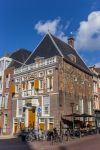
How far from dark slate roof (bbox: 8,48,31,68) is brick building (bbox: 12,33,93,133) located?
11.3 ft

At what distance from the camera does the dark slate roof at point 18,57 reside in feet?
128

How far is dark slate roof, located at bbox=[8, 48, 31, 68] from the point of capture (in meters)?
38.9

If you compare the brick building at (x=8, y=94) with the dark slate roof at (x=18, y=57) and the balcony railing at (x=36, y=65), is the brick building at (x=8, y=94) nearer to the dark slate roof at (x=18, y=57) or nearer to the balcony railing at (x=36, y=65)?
the dark slate roof at (x=18, y=57)

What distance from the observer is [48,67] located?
31.0 m

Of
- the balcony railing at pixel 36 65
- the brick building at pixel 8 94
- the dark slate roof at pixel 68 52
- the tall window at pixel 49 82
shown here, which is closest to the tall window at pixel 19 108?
the brick building at pixel 8 94

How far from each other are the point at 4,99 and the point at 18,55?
27.3 feet

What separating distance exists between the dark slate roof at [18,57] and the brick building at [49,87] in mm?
3447

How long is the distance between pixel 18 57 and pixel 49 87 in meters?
12.5

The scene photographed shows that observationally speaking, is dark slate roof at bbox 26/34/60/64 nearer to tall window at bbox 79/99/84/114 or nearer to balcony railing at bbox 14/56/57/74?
balcony railing at bbox 14/56/57/74

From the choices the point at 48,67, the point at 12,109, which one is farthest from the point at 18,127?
the point at 48,67

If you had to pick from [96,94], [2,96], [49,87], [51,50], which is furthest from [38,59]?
[96,94]

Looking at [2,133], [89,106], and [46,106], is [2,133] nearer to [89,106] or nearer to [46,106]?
[46,106]

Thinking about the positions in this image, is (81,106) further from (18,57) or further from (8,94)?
(18,57)

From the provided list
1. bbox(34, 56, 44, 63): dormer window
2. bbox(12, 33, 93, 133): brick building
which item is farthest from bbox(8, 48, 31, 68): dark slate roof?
bbox(34, 56, 44, 63): dormer window
